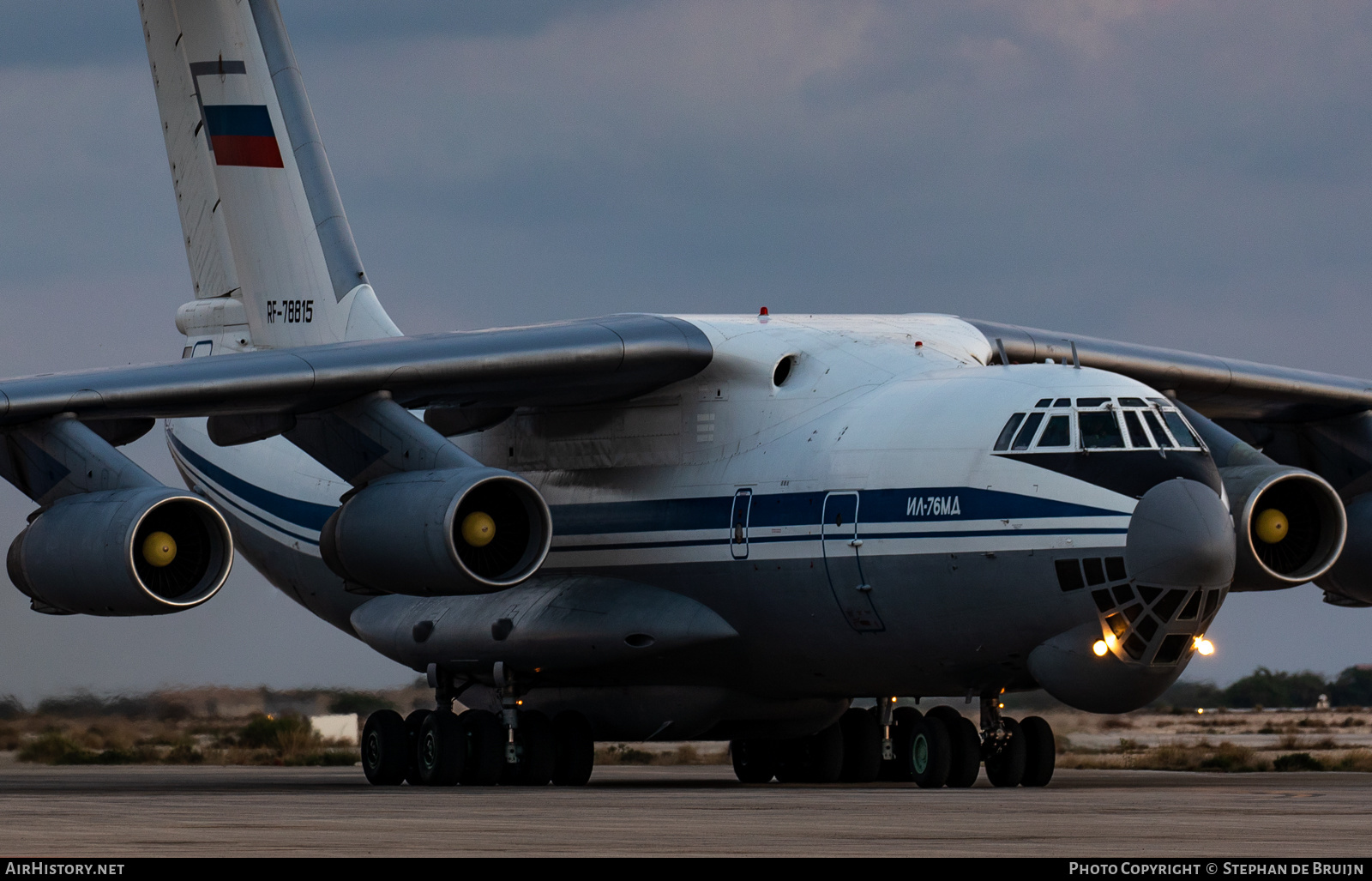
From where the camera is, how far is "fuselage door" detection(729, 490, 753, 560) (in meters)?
14.9

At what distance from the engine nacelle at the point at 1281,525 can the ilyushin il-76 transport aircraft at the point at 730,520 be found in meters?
0.02

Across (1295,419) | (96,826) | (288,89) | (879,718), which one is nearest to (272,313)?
(288,89)

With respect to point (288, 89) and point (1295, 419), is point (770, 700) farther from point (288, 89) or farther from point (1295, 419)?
point (288, 89)

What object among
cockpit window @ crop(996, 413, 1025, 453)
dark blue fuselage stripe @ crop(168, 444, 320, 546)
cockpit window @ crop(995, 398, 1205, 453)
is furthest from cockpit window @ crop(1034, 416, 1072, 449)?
dark blue fuselage stripe @ crop(168, 444, 320, 546)

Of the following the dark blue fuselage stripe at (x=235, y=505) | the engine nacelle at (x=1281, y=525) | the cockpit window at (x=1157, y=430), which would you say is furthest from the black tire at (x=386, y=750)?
the engine nacelle at (x=1281, y=525)

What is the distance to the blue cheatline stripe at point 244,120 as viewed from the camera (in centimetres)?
1933

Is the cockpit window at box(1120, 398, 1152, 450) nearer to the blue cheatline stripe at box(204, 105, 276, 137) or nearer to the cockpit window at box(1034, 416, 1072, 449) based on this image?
the cockpit window at box(1034, 416, 1072, 449)

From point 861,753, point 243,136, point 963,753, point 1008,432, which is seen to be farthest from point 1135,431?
point 243,136

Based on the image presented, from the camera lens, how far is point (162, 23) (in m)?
19.8

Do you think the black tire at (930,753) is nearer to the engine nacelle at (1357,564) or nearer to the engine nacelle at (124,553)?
the engine nacelle at (1357,564)

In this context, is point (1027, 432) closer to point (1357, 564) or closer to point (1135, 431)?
point (1135, 431)

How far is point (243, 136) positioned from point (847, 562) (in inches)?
320

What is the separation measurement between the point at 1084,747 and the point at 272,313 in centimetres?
Result: 1040

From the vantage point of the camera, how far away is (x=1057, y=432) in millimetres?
13445
